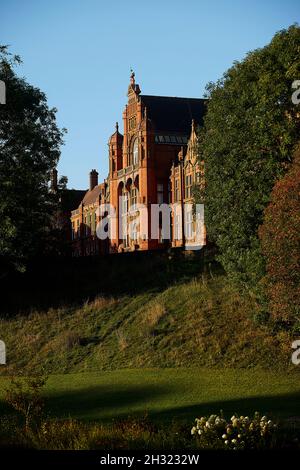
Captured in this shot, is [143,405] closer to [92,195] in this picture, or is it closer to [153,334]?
[153,334]

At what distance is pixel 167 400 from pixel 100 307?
16818 millimetres

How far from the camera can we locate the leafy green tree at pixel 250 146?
1336 inches

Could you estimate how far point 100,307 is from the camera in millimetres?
43938

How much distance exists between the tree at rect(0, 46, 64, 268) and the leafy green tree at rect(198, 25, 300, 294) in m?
13.3

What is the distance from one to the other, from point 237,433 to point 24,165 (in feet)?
108

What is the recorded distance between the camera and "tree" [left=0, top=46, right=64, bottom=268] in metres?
44.9

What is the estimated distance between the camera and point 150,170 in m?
70.8

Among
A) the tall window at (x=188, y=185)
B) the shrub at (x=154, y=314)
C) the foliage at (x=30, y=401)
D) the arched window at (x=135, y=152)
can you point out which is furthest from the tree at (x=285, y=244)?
the arched window at (x=135, y=152)

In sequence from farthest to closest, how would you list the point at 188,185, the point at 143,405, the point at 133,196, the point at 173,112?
the point at 133,196, the point at 173,112, the point at 188,185, the point at 143,405

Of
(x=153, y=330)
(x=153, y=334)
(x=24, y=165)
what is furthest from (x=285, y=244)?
(x=24, y=165)

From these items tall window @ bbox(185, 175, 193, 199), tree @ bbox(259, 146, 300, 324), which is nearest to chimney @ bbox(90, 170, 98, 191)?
tall window @ bbox(185, 175, 193, 199)

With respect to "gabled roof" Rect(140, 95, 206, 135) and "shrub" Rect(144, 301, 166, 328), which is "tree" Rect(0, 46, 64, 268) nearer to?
"shrub" Rect(144, 301, 166, 328)

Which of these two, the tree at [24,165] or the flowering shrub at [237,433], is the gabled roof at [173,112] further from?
the flowering shrub at [237,433]

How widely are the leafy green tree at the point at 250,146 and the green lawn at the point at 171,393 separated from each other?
200 inches
